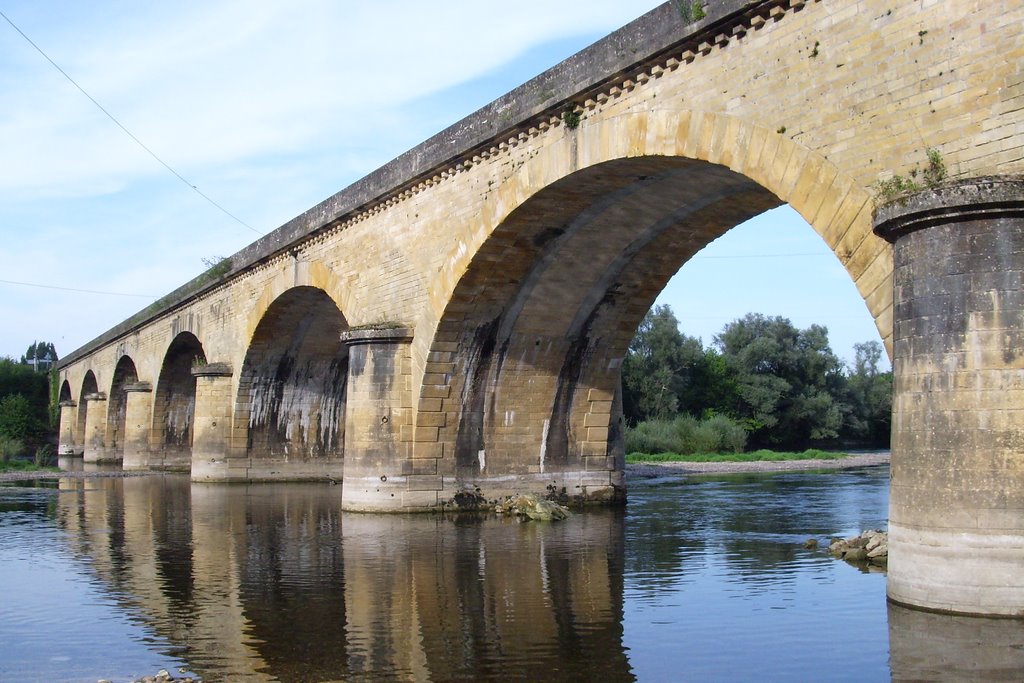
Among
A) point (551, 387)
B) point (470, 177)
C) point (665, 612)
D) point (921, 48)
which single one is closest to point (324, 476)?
point (551, 387)

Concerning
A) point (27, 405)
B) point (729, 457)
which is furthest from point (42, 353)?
point (729, 457)

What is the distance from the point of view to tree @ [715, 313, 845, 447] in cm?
4653

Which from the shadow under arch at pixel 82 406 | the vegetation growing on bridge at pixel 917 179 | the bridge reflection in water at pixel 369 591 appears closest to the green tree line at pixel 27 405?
the shadow under arch at pixel 82 406

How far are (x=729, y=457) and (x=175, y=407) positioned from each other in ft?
63.5

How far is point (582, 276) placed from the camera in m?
15.8

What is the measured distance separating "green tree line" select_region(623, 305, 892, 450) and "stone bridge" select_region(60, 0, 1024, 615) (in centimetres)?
2246

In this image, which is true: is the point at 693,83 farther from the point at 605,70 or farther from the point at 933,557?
the point at 933,557

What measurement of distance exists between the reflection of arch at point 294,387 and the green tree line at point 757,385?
69.9 feet

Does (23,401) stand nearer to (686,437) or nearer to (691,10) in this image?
(686,437)

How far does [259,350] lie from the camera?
966 inches

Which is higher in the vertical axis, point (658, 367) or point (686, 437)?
point (658, 367)

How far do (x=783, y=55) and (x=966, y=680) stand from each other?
571 centimetres

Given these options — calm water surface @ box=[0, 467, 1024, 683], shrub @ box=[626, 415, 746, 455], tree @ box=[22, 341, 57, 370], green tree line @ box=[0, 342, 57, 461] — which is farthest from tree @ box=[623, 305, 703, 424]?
tree @ box=[22, 341, 57, 370]

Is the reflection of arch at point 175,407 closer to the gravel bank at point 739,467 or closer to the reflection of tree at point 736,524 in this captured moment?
the gravel bank at point 739,467
